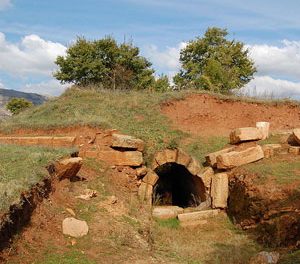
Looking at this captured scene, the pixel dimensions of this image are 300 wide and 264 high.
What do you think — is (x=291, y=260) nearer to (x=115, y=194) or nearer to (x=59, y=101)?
(x=115, y=194)

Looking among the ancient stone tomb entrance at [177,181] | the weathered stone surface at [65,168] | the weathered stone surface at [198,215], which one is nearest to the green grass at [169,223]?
the weathered stone surface at [198,215]

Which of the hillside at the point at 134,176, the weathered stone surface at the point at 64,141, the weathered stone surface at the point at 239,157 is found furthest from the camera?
the weathered stone surface at the point at 64,141

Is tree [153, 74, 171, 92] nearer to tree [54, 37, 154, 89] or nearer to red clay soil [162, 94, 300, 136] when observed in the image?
tree [54, 37, 154, 89]

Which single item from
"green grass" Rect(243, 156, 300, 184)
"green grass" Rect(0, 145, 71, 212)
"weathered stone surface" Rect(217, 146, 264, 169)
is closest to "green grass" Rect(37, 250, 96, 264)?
"green grass" Rect(0, 145, 71, 212)

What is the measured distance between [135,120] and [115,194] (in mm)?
4727

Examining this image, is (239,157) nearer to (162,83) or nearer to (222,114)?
(222,114)

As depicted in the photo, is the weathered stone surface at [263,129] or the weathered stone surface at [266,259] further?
the weathered stone surface at [263,129]

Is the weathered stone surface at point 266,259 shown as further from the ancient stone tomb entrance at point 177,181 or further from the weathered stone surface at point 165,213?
the ancient stone tomb entrance at point 177,181

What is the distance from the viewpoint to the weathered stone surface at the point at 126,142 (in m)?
12.9

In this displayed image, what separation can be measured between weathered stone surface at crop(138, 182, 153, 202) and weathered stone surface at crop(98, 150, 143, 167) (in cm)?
68

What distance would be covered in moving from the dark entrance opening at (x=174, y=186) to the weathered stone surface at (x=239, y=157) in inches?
109

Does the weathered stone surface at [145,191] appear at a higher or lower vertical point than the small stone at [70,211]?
lower

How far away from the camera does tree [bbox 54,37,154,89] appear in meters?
29.8

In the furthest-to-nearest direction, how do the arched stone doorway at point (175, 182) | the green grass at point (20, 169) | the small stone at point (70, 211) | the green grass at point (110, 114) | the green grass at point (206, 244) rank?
1. the green grass at point (110, 114)
2. the arched stone doorway at point (175, 182)
3. the green grass at point (206, 244)
4. the small stone at point (70, 211)
5. the green grass at point (20, 169)
